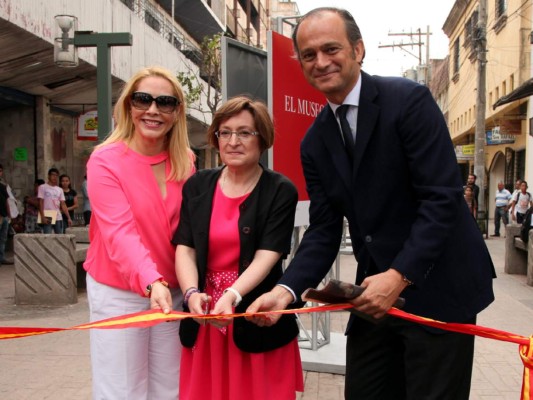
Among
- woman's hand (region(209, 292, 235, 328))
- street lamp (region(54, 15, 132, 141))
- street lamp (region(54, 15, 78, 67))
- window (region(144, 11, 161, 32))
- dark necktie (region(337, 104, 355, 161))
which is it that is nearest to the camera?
dark necktie (region(337, 104, 355, 161))

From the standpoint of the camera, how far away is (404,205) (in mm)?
2330

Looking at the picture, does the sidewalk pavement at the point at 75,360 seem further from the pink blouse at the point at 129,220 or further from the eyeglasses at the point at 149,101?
the eyeglasses at the point at 149,101

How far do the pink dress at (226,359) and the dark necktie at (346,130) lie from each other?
0.62m

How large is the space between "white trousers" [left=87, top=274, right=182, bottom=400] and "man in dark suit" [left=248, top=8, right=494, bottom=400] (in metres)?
0.68

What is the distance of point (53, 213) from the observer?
11133 mm

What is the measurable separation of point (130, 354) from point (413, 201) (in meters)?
1.48

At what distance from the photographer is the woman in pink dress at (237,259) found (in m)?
2.71

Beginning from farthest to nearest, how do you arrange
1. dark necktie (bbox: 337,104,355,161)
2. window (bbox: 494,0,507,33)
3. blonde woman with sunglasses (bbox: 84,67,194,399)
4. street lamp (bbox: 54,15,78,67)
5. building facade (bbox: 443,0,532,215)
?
window (bbox: 494,0,507,33) < building facade (bbox: 443,0,532,215) < street lamp (bbox: 54,15,78,67) < blonde woman with sunglasses (bbox: 84,67,194,399) < dark necktie (bbox: 337,104,355,161)

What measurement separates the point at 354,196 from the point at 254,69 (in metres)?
2.86

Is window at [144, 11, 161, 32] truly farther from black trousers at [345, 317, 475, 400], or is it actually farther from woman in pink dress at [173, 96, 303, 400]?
black trousers at [345, 317, 475, 400]

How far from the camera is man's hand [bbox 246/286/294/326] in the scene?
2473 millimetres

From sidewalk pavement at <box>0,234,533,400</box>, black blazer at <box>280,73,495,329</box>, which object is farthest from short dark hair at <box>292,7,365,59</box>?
sidewalk pavement at <box>0,234,533,400</box>

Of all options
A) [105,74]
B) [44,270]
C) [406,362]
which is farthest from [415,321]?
[44,270]

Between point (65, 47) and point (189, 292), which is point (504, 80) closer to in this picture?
point (65, 47)
